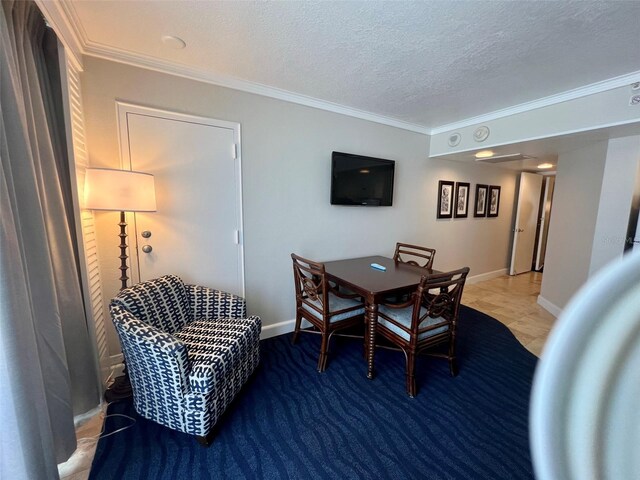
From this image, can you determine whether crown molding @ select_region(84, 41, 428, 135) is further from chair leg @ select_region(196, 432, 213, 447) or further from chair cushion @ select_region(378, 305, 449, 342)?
chair leg @ select_region(196, 432, 213, 447)

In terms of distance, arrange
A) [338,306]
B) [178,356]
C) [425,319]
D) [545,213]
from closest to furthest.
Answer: [178,356], [425,319], [338,306], [545,213]

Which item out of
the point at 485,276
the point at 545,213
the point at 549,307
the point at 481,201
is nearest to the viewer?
the point at 549,307

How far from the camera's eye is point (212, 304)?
7.09ft

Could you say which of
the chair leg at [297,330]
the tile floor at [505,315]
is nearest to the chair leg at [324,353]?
the chair leg at [297,330]

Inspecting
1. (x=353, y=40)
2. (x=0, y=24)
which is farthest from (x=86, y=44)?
(x=353, y=40)

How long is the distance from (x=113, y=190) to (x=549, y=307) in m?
4.87

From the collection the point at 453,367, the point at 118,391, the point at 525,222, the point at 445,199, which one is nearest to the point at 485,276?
the point at 525,222

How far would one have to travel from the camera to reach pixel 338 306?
2.38m

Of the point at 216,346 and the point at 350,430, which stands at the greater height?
the point at 216,346

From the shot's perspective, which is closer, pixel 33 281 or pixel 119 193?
pixel 33 281

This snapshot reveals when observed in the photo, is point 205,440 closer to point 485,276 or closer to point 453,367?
point 453,367

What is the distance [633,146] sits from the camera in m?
2.69

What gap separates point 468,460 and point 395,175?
9.22 ft

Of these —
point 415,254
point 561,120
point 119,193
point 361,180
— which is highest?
point 561,120
